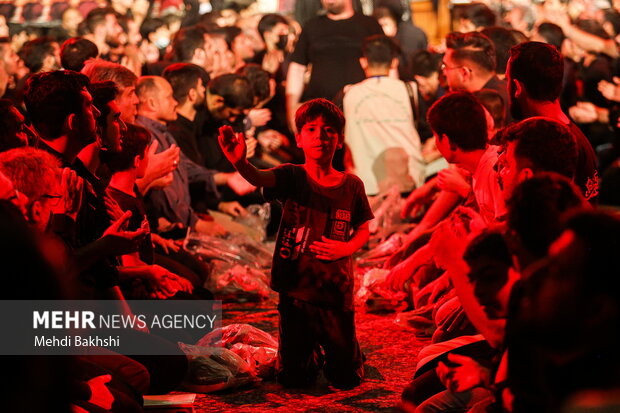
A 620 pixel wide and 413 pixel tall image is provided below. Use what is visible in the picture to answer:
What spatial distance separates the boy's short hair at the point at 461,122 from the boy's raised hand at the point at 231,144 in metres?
1.37

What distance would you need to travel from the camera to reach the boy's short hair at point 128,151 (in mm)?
4871

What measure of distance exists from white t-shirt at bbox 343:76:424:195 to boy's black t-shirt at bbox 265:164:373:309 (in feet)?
13.2

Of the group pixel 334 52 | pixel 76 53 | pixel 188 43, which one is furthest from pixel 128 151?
pixel 188 43

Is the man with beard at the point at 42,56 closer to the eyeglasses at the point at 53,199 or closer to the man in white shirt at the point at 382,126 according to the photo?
the man in white shirt at the point at 382,126

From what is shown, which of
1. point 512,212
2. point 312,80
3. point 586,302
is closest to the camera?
point 586,302

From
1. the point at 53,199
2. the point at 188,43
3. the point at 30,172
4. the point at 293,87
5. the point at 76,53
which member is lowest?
the point at 53,199

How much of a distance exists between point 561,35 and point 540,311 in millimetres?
9216

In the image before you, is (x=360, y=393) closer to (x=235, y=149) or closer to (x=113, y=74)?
(x=235, y=149)

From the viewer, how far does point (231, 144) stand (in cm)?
405

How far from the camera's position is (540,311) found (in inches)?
91.0

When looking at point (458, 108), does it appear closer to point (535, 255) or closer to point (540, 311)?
point (535, 255)

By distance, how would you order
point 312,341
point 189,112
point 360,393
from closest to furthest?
1. point 360,393
2. point 312,341
3. point 189,112

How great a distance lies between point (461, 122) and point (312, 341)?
146cm

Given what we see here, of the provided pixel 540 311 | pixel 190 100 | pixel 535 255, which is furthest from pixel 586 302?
pixel 190 100
